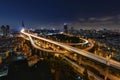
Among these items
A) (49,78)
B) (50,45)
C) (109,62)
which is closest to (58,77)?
(49,78)

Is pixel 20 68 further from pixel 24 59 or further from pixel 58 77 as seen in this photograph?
pixel 58 77

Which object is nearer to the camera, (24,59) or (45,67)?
(45,67)

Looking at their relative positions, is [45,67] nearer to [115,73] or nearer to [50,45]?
[115,73]

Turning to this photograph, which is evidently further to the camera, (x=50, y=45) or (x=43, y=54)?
(x=50, y=45)

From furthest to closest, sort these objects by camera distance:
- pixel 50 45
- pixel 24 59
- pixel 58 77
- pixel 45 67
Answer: pixel 50 45 → pixel 24 59 → pixel 45 67 → pixel 58 77

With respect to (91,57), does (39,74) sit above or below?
below

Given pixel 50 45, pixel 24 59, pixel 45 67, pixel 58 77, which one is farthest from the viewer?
pixel 50 45

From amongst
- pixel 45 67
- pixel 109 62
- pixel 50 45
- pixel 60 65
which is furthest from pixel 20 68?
pixel 50 45

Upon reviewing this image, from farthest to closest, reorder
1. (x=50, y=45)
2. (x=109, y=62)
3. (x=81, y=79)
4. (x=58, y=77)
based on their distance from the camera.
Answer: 1. (x=50, y=45)
2. (x=109, y=62)
3. (x=58, y=77)
4. (x=81, y=79)

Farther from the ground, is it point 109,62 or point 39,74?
point 109,62
